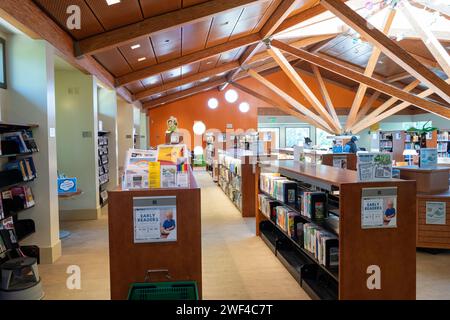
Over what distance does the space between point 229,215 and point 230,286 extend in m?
3.65

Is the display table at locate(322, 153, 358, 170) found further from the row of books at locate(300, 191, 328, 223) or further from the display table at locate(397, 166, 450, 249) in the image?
the row of books at locate(300, 191, 328, 223)

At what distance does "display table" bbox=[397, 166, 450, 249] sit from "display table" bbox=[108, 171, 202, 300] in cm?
380

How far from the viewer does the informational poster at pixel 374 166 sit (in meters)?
2.94

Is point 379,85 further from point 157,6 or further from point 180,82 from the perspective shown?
point 157,6

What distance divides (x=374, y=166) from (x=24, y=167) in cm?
397

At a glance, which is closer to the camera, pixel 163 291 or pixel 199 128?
pixel 163 291

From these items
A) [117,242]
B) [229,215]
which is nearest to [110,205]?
[117,242]

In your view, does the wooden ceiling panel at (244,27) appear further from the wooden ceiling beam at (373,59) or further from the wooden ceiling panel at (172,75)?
the wooden ceiling beam at (373,59)

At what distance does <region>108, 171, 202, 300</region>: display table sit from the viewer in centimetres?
245

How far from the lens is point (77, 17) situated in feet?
14.9

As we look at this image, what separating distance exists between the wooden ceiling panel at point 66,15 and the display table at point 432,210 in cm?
497

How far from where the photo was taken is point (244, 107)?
1784 cm

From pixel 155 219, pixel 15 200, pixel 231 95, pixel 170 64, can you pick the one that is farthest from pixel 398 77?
pixel 155 219
